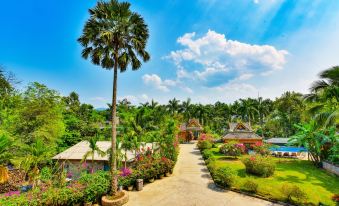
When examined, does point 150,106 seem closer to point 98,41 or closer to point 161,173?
point 161,173

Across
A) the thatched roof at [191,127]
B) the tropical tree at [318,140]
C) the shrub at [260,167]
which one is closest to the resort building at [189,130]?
the thatched roof at [191,127]

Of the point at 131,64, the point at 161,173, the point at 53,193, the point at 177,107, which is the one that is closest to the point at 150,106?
the point at 177,107

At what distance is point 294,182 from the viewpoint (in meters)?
17.9

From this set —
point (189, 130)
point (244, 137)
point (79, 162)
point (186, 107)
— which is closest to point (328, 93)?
point (79, 162)

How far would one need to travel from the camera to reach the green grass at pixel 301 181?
565 inches

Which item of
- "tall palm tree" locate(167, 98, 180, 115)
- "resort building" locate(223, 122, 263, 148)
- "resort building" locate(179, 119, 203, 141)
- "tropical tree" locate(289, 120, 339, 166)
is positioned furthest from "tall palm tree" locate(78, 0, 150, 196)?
"tall palm tree" locate(167, 98, 180, 115)

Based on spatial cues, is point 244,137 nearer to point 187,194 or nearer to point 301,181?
point 301,181

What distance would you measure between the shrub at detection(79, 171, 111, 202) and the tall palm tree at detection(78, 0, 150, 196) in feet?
1.99

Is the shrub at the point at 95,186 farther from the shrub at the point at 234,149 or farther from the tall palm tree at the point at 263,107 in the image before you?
the tall palm tree at the point at 263,107

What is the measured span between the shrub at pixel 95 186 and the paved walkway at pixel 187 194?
2.10 meters

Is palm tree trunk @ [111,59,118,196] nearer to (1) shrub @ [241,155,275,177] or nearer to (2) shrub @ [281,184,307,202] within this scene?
(2) shrub @ [281,184,307,202]

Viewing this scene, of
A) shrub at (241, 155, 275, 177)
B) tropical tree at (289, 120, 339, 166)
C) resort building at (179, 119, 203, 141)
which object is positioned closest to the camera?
shrub at (241, 155, 275, 177)

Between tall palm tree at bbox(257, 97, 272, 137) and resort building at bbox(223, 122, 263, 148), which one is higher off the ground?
tall palm tree at bbox(257, 97, 272, 137)

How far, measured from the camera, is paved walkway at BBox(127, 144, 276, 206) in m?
13.1
